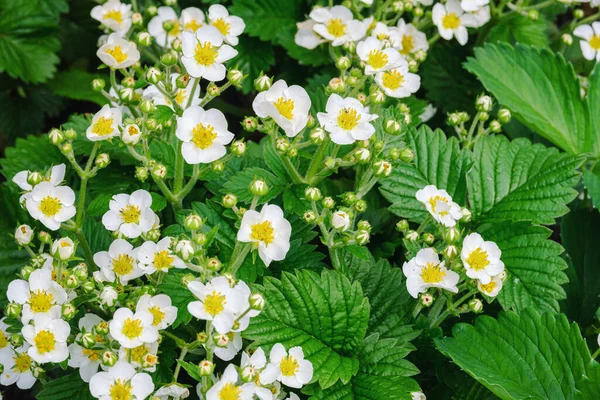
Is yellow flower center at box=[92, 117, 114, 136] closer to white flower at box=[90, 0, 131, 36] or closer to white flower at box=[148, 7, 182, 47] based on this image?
white flower at box=[90, 0, 131, 36]

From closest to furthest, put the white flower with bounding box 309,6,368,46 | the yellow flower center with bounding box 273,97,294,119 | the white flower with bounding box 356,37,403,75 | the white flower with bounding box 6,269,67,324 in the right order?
the white flower with bounding box 6,269,67,324
the yellow flower center with bounding box 273,97,294,119
the white flower with bounding box 356,37,403,75
the white flower with bounding box 309,6,368,46

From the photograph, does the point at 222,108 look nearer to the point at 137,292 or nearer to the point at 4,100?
the point at 4,100

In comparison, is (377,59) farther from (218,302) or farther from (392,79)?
(218,302)

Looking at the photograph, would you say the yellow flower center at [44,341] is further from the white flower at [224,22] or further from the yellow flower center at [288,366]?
the white flower at [224,22]

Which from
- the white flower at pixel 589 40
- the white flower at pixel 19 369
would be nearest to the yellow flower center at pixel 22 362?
the white flower at pixel 19 369

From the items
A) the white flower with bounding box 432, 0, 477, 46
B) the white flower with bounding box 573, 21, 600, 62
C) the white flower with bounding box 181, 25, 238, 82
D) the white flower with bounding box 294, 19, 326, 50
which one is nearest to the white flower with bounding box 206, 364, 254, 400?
the white flower with bounding box 181, 25, 238, 82
